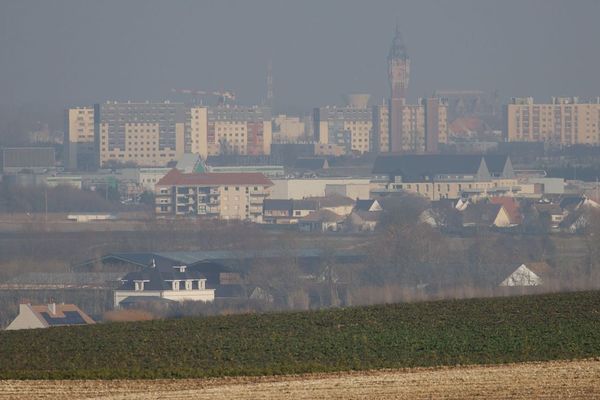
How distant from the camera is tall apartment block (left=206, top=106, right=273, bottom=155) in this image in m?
108

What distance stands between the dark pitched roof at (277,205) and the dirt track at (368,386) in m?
50.2

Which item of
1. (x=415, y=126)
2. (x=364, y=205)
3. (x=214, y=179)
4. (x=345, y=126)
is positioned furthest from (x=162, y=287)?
(x=345, y=126)

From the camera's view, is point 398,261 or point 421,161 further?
point 421,161

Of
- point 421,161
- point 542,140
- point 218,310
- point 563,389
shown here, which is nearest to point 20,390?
point 563,389

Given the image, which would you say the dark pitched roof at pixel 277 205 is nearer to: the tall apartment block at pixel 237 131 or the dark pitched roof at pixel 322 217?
the dark pitched roof at pixel 322 217

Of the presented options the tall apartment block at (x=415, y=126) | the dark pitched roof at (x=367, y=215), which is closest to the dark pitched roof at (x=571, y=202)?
the dark pitched roof at (x=367, y=215)

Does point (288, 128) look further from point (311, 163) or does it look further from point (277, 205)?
point (277, 205)

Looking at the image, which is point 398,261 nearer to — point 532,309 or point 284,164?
point 532,309

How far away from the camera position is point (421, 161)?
7969 centimetres

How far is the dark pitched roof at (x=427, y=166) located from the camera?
7700 cm

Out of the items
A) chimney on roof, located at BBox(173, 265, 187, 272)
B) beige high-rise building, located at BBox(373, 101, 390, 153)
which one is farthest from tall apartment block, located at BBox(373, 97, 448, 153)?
chimney on roof, located at BBox(173, 265, 187, 272)

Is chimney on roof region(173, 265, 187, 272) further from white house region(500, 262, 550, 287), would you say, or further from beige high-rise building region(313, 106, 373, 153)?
beige high-rise building region(313, 106, 373, 153)

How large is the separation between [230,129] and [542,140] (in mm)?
17921

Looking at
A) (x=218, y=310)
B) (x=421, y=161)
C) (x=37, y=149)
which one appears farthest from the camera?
(x=37, y=149)
